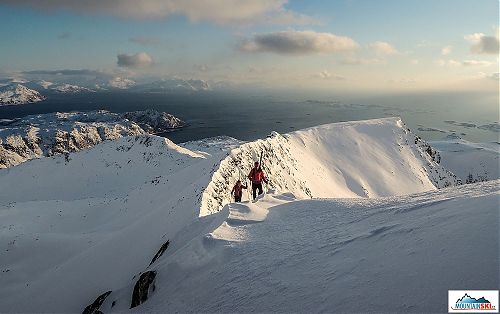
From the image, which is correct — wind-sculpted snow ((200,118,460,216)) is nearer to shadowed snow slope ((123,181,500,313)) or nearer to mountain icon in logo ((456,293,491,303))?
shadowed snow slope ((123,181,500,313))

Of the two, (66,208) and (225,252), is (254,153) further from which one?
(225,252)

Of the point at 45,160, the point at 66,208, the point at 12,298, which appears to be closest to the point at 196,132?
the point at 45,160

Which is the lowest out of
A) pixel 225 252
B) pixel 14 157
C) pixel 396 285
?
pixel 14 157

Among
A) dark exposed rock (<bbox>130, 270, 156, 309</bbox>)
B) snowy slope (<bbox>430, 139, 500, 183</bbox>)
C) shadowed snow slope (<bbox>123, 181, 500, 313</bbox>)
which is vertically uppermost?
shadowed snow slope (<bbox>123, 181, 500, 313</bbox>)

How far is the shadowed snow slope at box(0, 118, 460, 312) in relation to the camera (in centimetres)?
1151

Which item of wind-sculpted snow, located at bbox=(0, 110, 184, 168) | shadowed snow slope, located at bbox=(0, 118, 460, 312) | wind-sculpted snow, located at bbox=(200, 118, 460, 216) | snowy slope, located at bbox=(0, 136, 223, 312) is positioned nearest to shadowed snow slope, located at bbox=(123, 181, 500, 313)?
shadowed snow slope, located at bbox=(0, 118, 460, 312)

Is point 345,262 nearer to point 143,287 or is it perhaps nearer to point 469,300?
Answer: point 469,300

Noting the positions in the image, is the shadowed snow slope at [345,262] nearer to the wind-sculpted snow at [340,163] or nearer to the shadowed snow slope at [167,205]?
the shadowed snow slope at [167,205]

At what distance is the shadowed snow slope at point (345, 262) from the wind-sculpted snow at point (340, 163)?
25.3ft

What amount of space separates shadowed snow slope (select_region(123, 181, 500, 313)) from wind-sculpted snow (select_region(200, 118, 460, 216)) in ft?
25.3

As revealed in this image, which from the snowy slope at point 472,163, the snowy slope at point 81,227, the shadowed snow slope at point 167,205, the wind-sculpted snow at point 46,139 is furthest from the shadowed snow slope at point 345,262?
the wind-sculpted snow at point 46,139

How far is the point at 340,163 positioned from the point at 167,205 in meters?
A: 37.0

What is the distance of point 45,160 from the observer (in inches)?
2419

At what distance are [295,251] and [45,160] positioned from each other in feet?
220
